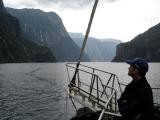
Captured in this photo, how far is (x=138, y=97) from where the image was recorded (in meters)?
6.36

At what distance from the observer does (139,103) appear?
6.32m

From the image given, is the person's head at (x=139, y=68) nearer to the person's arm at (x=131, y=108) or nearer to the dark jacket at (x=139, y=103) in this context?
the dark jacket at (x=139, y=103)

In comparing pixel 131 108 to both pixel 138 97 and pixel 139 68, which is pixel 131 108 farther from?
pixel 139 68

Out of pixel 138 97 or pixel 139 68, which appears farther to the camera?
pixel 139 68

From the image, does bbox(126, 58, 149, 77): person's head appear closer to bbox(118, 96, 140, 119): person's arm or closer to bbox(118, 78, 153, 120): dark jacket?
bbox(118, 78, 153, 120): dark jacket

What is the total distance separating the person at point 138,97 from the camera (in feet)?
20.7

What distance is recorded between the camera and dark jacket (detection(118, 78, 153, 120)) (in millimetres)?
6301

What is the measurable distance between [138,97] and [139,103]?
0.13 meters

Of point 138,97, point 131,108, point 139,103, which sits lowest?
point 131,108

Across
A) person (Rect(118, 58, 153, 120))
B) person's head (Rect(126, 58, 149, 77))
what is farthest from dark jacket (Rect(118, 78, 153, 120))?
person's head (Rect(126, 58, 149, 77))

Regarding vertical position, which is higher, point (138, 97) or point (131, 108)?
point (138, 97)

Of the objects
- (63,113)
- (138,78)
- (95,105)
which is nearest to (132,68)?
(138,78)

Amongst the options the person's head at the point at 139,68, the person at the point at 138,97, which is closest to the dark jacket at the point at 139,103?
the person at the point at 138,97

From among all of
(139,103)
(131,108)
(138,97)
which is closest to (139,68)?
(138,97)
